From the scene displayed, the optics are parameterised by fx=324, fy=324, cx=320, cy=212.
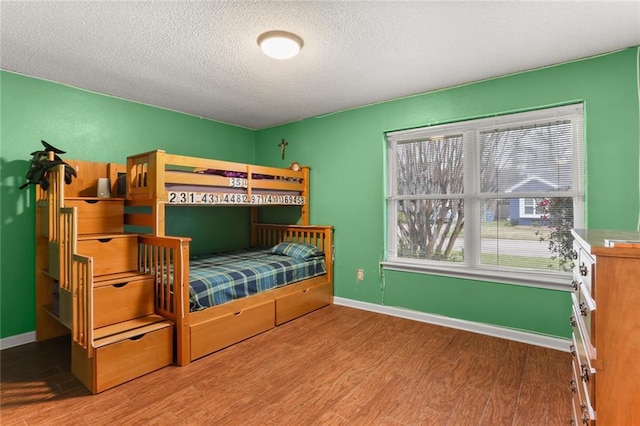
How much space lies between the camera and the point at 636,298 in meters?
0.93

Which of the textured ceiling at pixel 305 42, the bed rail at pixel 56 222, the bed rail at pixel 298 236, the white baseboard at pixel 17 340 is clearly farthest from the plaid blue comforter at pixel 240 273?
the textured ceiling at pixel 305 42

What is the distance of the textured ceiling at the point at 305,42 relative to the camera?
186 cm

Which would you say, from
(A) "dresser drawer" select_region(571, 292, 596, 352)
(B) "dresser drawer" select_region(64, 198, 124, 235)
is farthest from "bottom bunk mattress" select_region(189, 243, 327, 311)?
(A) "dresser drawer" select_region(571, 292, 596, 352)

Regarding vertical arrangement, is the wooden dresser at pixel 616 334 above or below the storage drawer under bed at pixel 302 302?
above

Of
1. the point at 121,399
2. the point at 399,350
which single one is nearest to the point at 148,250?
the point at 121,399

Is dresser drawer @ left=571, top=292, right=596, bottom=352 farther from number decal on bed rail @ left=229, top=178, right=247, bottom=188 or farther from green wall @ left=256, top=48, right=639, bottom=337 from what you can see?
number decal on bed rail @ left=229, top=178, right=247, bottom=188

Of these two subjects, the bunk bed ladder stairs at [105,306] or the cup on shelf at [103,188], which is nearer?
the bunk bed ladder stairs at [105,306]

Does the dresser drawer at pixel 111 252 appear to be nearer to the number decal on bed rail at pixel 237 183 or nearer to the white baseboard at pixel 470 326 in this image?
the number decal on bed rail at pixel 237 183

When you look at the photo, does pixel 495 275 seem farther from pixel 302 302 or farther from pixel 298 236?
pixel 298 236

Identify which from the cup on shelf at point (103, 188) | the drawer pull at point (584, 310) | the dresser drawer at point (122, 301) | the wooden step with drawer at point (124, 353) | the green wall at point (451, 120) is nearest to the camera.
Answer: the drawer pull at point (584, 310)

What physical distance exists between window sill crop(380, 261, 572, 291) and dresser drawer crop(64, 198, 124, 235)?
260 cm

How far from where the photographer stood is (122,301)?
2344 mm

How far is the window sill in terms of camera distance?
2580 mm

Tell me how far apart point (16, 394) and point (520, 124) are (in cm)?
411
